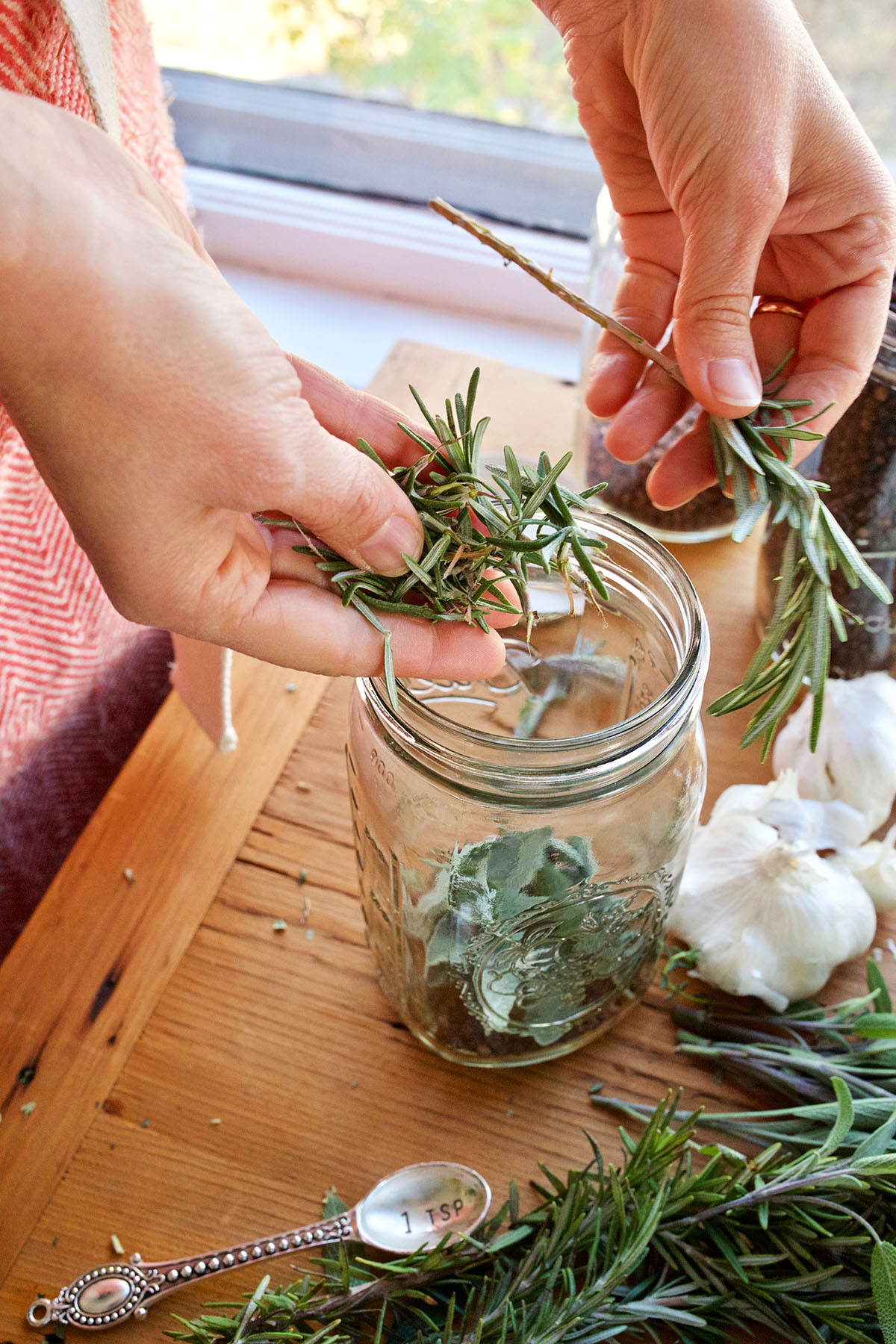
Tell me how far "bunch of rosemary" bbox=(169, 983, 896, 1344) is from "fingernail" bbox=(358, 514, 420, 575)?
1.01ft

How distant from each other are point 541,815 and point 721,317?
28cm

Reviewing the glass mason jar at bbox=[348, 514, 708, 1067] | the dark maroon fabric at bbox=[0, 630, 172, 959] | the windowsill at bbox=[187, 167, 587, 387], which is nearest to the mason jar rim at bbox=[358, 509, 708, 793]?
the glass mason jar at bbox=[348, 514, 708, 1067]

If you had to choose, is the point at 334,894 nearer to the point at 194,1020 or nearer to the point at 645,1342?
the point at 194,1020

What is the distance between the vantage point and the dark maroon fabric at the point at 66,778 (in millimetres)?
894

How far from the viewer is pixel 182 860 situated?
73 centimetres

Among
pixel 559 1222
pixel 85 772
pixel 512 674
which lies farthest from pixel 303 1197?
pixel 85 772

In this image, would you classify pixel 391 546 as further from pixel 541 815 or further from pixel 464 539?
pixel 541 815

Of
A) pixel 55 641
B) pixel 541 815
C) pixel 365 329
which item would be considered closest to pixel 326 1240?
pixel 541 815

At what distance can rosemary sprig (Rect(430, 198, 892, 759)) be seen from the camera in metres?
0.53

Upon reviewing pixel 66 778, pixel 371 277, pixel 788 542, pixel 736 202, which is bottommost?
pixel 66 778

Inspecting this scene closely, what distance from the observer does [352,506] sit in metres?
0.46

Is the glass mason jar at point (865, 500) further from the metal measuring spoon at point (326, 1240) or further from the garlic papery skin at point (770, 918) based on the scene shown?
the metal measuring spoon at point (326, 1240)

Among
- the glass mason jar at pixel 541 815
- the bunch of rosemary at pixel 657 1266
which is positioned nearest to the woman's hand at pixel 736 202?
the glass mason jar at pixel 541 815

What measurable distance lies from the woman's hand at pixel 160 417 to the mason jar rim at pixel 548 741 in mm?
36
